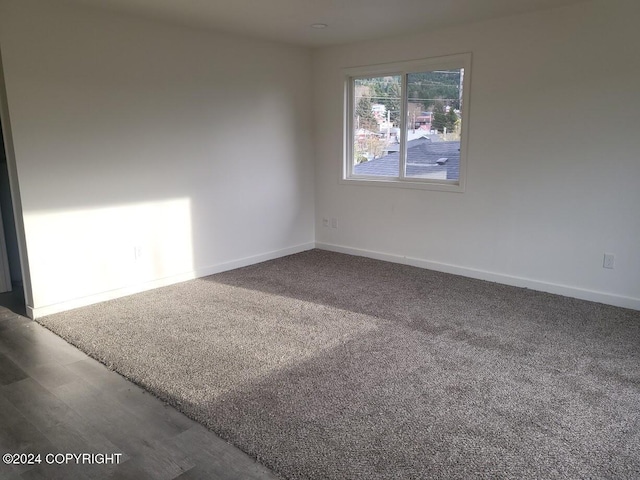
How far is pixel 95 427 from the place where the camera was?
2400 millimetres

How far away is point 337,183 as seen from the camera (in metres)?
5.77

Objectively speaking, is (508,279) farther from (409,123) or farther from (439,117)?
(409,123)

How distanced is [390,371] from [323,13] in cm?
287

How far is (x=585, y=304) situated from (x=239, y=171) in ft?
11.5

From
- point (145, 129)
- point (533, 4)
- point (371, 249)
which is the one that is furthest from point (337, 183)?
point (533, 4)

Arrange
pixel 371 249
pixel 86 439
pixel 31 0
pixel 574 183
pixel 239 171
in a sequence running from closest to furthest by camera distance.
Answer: pixel 86 439 < pixel 31 0 < pixel 574 183 < pixel 239 171 < pixel 371 249

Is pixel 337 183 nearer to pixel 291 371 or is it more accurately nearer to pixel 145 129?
pixel 145 129

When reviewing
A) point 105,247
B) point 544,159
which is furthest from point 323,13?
point 105,247

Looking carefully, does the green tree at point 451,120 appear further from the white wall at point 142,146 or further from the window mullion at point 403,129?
the white wall at point 142,146

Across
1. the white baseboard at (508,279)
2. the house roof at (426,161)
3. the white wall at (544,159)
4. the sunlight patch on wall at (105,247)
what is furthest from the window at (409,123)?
the sunlight patch on wall at (105,247)

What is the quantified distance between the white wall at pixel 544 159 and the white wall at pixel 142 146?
1.39 metres

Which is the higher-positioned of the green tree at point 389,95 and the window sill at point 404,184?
the green tree at point 389,95

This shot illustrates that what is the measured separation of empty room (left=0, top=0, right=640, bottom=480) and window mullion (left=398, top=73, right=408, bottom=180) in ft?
0.14

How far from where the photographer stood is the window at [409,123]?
4.73 metres
